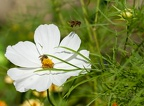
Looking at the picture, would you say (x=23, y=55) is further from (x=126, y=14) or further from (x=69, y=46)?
(x=126, y=14)

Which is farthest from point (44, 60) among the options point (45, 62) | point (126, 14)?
point (126, 14)

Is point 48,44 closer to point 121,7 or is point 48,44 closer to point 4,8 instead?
point 121,7

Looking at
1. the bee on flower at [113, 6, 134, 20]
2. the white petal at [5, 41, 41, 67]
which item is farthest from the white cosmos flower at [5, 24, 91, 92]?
the bee on flower at [113, 6, 134, 20]

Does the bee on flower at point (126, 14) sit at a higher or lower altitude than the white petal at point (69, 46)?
higher

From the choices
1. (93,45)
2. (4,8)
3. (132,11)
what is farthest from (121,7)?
(4,8)

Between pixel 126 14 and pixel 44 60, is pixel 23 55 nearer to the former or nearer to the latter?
pixel 44 60

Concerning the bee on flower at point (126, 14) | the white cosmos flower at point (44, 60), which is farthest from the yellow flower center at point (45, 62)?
the bee on flower at point (126, 14)

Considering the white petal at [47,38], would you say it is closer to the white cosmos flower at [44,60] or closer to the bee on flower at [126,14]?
the white cosmos flower at [44,60]

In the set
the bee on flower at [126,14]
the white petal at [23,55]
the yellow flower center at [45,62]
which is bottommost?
the yellow flower center at [45,62]
